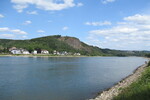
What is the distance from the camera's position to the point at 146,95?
1372 cm

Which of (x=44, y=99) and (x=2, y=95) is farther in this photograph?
(x=2, y=95)

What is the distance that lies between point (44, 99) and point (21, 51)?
184 metres

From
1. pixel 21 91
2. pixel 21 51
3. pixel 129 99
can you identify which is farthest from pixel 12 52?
pixel 129 99

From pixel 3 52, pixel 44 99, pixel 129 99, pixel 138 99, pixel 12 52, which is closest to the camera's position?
pixel 138 99

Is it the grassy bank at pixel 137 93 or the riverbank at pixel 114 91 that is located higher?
the grassy bank at pixel 137 93

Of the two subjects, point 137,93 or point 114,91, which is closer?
point 137,93

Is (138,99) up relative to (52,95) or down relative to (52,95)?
up

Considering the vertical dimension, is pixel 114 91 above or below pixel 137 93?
below

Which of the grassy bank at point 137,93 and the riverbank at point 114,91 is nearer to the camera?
the grassy bank at point 137,93

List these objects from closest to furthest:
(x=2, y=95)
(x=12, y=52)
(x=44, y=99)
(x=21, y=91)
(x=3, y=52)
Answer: (x=44, y=99)
(x=2, y=95)
(x=21, y=91)
(x=3, y=52)
(x=12, y=52)

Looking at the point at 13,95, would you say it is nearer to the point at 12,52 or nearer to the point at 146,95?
the point at 146,95

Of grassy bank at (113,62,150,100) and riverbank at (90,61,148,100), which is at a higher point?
grassy bank at (113,62,150,100)

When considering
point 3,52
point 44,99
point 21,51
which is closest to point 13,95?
point 44,99

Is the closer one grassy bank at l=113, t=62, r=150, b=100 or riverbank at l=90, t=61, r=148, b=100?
grassy bank at l=113, t=62, r=150, b=100
